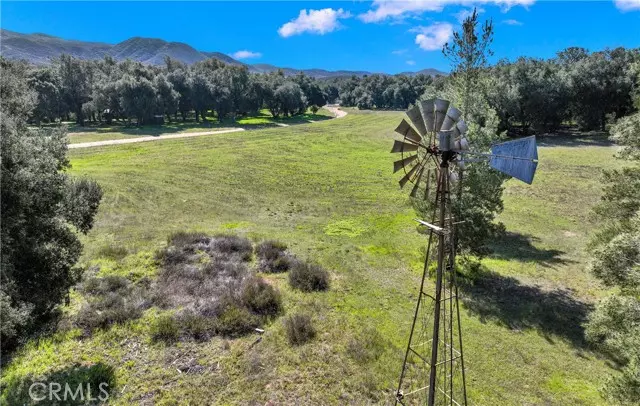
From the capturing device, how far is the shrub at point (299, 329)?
42.5 ft

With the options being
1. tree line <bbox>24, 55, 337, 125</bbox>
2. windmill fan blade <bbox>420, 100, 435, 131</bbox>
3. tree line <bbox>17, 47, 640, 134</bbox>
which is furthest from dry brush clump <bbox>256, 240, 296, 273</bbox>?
tree line <bbox>24, 55, 337, 125</bbox>

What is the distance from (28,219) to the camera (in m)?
10.7

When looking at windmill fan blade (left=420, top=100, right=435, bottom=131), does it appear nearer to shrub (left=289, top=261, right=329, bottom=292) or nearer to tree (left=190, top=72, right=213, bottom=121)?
shrub (left=289, top=261, right=329, bottom=292)

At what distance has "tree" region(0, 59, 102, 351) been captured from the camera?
9.55 m

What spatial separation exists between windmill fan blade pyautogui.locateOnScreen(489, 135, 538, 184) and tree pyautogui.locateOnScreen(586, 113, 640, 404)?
625cm

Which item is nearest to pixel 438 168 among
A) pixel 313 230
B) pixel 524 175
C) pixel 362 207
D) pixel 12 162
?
pixel 524 175

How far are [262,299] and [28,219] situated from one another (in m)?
8.20

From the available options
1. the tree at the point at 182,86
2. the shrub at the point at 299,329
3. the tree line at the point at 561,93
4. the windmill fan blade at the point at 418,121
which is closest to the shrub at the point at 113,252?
the shrub at the point at 299,329

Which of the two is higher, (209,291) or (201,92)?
(201,92)

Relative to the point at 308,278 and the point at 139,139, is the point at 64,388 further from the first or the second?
the point at 139,139

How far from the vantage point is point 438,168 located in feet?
23.3

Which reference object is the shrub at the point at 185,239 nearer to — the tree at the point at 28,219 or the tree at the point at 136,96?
the tree at the point at 28,219

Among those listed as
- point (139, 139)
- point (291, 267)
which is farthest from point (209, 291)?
point (139, 139)

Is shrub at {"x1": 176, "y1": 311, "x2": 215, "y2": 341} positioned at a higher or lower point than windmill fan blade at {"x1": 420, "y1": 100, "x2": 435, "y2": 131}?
lower
